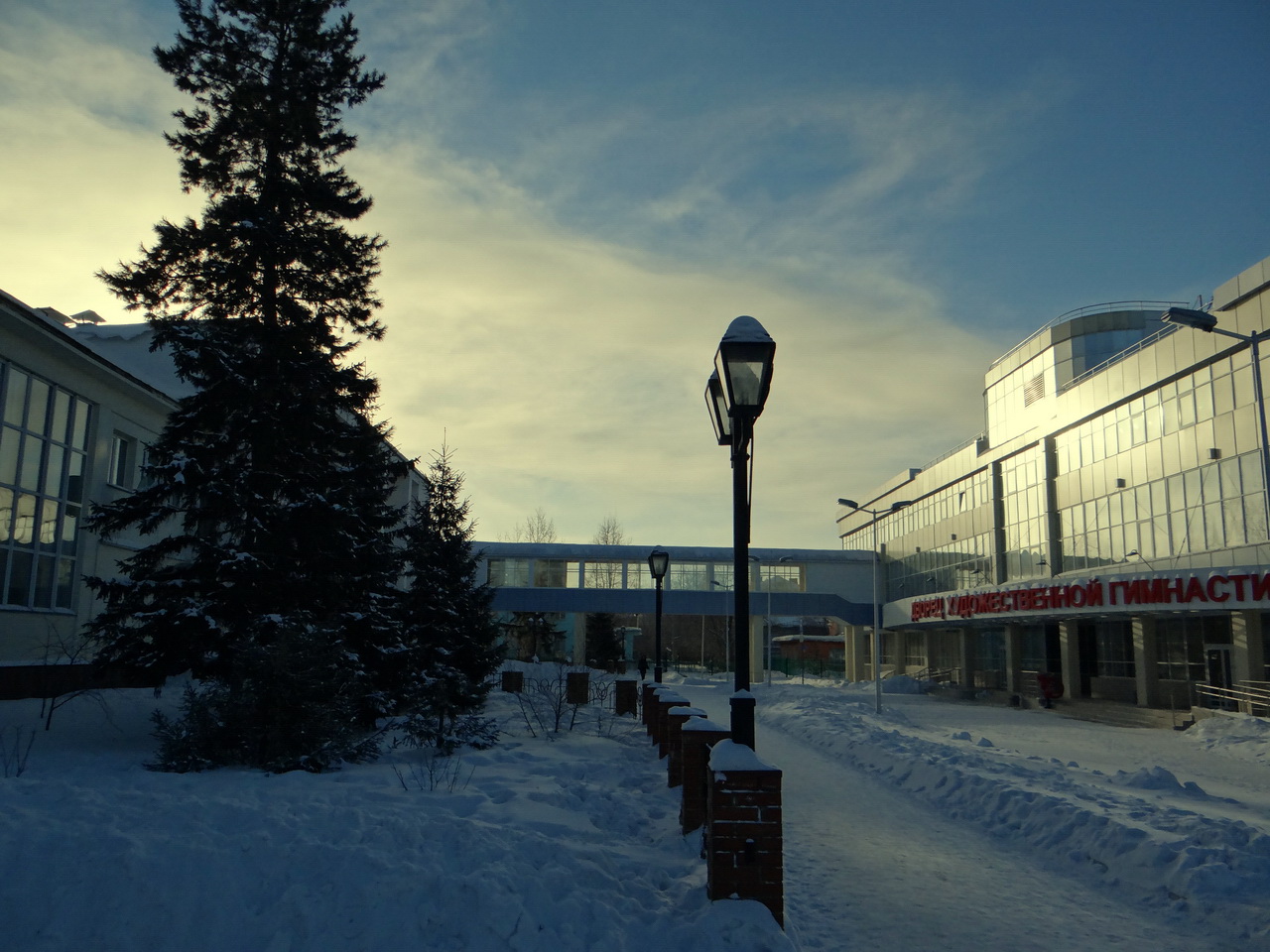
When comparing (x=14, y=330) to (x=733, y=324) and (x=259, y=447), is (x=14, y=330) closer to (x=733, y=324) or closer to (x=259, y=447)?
(x=259, y=447)

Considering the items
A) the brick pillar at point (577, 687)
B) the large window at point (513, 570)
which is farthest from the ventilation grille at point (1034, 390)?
the large window at point (513, 570)

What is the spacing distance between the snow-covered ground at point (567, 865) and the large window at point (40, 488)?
315 inches

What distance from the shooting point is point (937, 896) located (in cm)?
690

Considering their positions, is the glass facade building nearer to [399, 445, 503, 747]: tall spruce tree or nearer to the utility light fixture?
the utility light fixture

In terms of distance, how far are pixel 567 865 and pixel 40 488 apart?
17122 mm

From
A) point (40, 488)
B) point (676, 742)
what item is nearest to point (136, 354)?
point (40, 488)

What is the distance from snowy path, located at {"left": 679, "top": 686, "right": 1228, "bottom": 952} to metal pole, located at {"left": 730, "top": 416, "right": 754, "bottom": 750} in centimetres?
134

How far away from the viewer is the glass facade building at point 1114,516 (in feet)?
85.6

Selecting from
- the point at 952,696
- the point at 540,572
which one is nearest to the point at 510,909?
the point at 952,696

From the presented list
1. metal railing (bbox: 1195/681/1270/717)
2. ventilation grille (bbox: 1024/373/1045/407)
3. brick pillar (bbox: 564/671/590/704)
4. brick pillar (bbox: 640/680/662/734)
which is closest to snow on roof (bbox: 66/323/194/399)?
brick pillar (bbox: 564/671/590/704)

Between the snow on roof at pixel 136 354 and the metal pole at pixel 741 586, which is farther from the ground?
the snow on roof at pixel 136 354

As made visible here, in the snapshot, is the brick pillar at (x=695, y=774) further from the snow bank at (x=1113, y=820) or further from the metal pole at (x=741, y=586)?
the snow bank at (x=1113, y=820)

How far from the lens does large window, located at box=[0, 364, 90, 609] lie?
57.7 feet

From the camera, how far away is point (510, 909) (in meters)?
5.63
